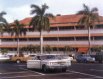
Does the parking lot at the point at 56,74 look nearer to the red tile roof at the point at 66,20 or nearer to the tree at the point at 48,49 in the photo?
the tree at the point at 48,49

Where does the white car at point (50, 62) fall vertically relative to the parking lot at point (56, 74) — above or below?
above

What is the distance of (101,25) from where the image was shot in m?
85.1

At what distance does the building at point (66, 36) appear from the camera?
8572 cm

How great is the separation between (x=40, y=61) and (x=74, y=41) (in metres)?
61.0

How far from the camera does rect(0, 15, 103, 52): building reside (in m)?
85.7

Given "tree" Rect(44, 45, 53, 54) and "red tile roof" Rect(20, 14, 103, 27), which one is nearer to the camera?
"tree" Rect(44, 45, 53, 54)

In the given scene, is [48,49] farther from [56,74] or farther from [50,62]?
[56,74]

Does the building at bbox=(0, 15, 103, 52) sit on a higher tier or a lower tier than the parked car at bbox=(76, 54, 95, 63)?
higher

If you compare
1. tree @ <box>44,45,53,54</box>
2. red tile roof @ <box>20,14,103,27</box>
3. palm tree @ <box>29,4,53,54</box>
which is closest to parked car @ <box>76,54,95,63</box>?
palm tree @ <box>29,4,53,54</box>

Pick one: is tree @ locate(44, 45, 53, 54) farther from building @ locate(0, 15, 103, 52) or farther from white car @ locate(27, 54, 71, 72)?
white car @ locate(27, 54, 71, 72)

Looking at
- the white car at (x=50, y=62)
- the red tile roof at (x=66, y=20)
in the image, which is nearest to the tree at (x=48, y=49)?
the red tile roof at (x=66, y=20)

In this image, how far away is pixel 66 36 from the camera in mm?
91125

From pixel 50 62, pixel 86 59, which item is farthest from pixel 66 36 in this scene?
pixel 50 62

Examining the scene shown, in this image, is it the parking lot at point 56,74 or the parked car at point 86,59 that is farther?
the parked car at point 86,59
